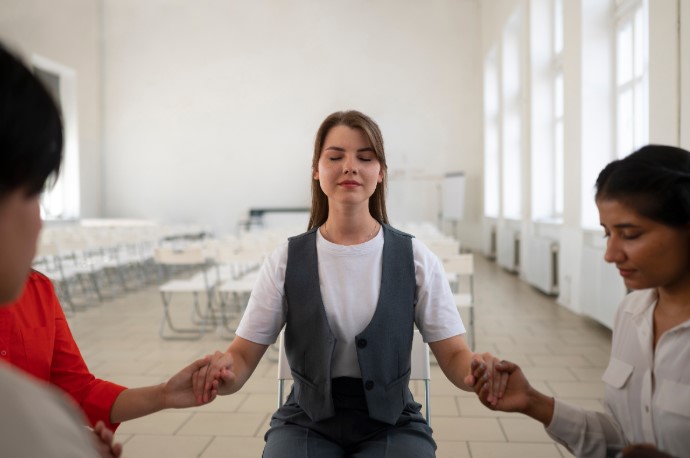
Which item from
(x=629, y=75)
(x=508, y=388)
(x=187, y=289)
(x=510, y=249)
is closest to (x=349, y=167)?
(x=508, y=388)

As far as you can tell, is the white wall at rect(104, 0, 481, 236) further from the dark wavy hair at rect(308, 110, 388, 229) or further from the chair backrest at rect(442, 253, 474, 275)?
the dark wavy hair at rect(308, 110, 388, 229)

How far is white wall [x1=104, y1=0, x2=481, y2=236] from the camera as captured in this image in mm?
13914

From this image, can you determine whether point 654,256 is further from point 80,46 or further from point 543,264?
point 80,46

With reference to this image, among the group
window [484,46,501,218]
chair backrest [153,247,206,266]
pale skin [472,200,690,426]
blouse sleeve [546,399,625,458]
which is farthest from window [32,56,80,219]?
pale skin [472,200,690,426]

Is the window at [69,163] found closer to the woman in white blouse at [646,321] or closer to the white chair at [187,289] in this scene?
the white chair at [187,289]

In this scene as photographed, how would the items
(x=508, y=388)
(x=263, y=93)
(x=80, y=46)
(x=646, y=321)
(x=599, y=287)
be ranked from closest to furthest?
(x=646, y=321)
(x=508, y=388)
(x=599, y=287)
(x=80, y=46)
(x=263, y=93)

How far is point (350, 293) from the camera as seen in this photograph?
4.77 ft

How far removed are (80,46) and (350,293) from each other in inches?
568

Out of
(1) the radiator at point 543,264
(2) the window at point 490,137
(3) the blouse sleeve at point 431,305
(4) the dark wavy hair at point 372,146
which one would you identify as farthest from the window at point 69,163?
(3) the blouse sleeve at point 431,305

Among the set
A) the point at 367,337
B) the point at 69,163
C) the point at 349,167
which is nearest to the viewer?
the point at 367,337

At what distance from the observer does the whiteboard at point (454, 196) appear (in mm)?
12789

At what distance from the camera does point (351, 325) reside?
1.43 metres

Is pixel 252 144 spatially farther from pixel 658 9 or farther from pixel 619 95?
pixel 658 9

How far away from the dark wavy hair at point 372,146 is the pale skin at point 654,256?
0.62m
